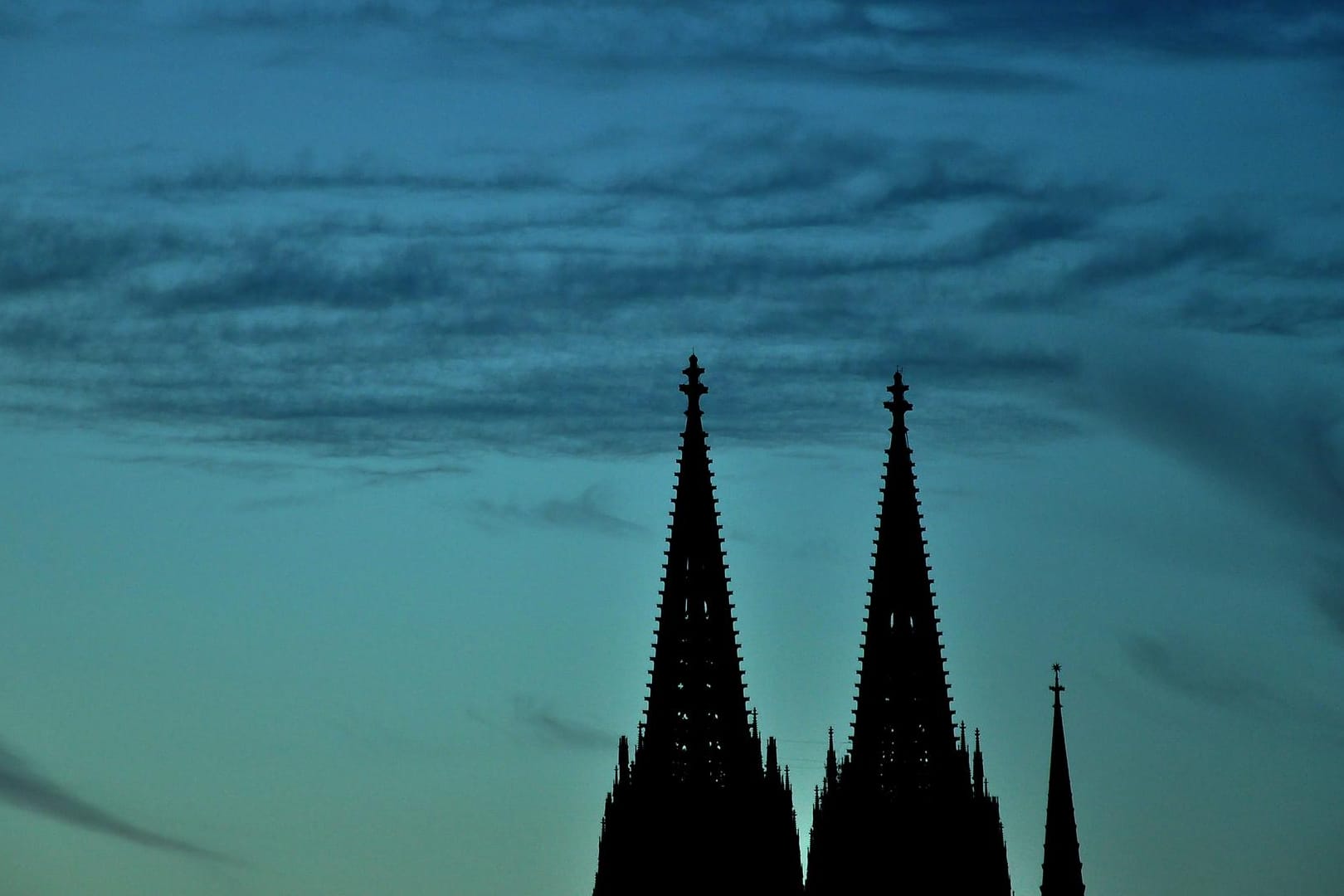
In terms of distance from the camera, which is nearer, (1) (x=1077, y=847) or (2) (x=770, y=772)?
(2) (x=770, y=772)

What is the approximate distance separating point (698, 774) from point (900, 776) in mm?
5587

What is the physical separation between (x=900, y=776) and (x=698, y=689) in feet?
20.1

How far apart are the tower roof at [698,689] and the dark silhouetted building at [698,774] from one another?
23 mm

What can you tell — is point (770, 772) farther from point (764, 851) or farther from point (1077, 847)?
point (1077, 847)

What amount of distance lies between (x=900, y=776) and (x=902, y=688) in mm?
2418

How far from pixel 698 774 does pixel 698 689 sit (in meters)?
2.34

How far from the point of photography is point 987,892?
4510 inches

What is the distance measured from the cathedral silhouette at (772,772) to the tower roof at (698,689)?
32mm

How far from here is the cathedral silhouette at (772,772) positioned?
112312mm

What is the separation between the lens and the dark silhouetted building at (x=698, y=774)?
112188mm

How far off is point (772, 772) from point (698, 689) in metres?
3.05

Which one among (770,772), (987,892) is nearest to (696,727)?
(770,772)

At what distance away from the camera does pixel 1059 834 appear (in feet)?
397

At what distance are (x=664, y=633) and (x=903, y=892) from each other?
9903 mm
